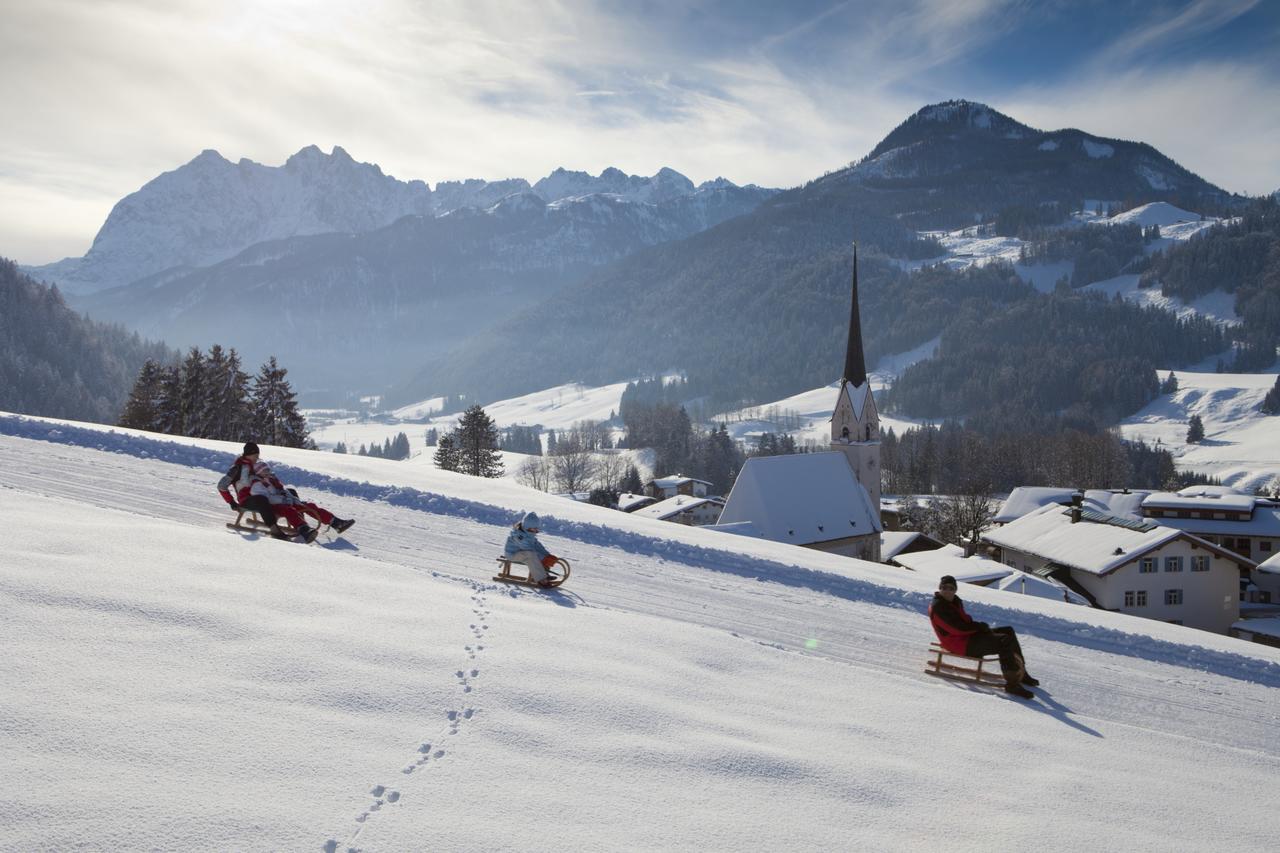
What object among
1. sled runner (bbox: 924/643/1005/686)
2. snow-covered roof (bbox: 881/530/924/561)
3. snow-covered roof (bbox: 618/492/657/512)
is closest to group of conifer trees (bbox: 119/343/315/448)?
snow-covered roof (bbox: 618/492/657/512)

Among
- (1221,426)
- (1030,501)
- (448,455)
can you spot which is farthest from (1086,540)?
(1221,426)

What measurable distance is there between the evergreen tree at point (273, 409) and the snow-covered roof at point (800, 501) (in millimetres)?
32430

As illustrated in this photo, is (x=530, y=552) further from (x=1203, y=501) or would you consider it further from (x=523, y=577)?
(x=1203, y=501)

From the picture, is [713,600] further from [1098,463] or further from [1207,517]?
[1098,463]

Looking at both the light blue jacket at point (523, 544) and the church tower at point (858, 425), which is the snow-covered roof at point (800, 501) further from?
the light blue jacket at point (523, 544)

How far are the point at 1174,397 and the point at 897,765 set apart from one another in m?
221

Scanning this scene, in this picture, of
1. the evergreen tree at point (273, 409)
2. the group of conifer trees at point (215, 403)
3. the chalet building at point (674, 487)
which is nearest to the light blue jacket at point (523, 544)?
the group of conifer trees at point (215, 403)

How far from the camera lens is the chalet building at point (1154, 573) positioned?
3938cm

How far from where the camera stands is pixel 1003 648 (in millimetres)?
9586

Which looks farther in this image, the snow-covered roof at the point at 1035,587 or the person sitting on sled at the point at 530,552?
the snow-covered roof at the point at 1035,587

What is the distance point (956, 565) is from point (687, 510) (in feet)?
117

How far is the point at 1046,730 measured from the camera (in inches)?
326

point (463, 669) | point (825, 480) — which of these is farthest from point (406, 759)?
point (825, 480)

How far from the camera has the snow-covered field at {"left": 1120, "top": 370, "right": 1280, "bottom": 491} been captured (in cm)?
13275
